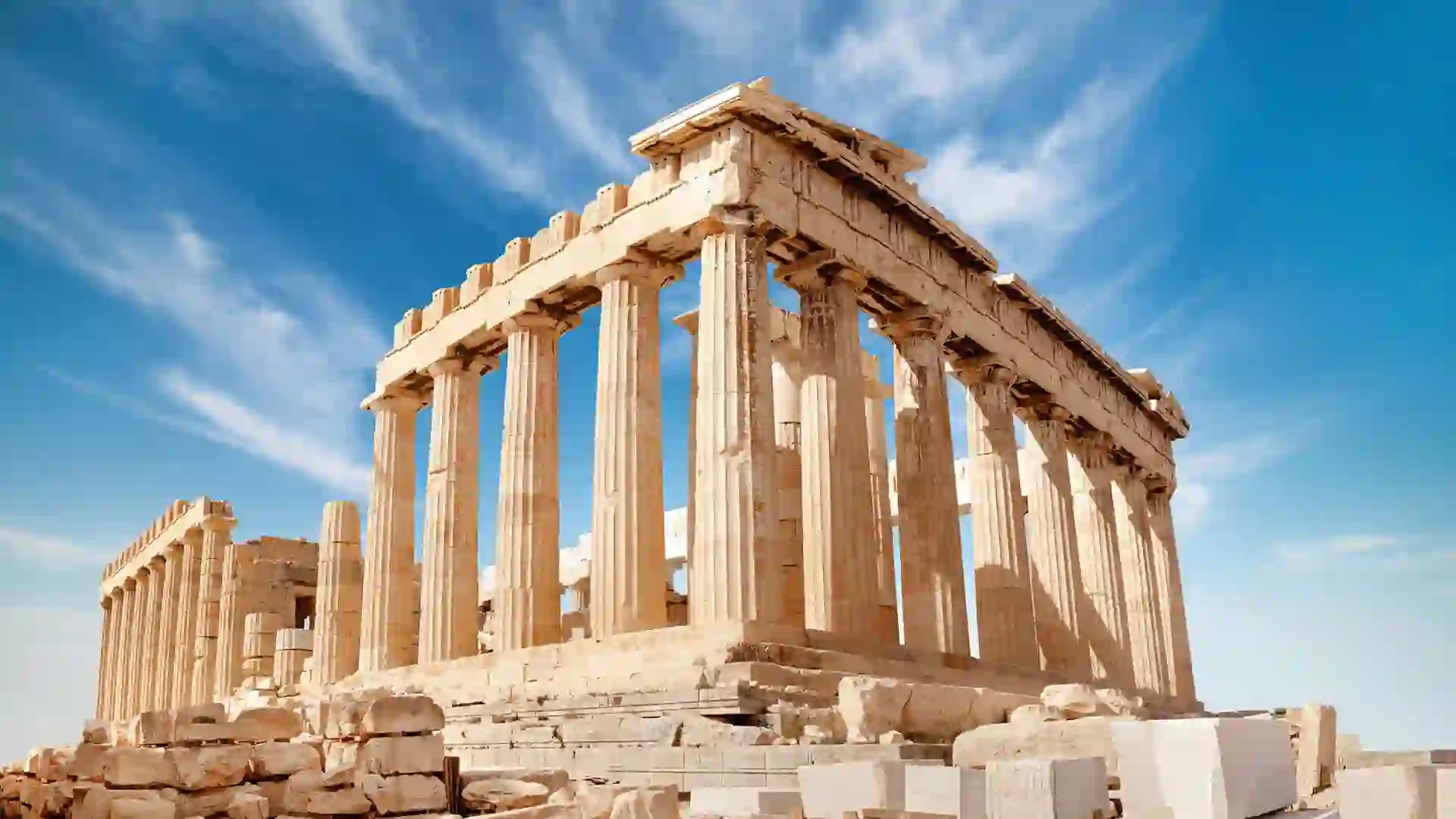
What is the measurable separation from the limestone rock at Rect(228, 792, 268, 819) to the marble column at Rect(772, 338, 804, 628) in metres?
11.8

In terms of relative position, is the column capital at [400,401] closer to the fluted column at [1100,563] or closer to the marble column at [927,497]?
the marble column at [927,497]

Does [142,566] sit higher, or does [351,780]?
[142,566]

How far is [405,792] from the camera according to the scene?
35.9 feet

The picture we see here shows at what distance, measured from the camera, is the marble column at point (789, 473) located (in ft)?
76.6

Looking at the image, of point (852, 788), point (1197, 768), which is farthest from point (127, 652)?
point (1197, 768)

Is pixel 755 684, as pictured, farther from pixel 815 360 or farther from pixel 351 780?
pixel 815 360

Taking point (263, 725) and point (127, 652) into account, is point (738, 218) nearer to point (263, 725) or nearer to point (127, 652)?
point (263, 725)

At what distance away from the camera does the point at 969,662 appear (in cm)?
2278

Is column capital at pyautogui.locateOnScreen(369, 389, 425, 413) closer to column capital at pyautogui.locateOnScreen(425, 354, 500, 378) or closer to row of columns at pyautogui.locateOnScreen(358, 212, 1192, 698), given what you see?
row of columns at pyautogui.locateOnScreen(358, 212, 1192, 698)

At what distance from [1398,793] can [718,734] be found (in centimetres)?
731

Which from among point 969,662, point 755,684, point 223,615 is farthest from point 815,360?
→ point 223,615

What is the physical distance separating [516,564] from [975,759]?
1437cm

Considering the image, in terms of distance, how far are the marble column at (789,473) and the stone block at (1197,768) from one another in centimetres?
1297

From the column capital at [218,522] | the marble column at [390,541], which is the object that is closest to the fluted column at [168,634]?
the column capital at [218,522]
